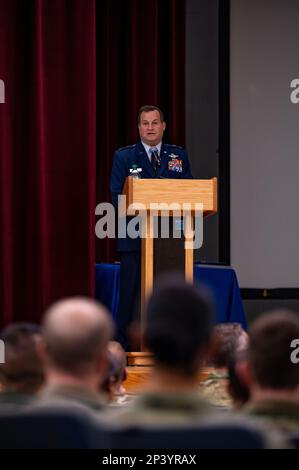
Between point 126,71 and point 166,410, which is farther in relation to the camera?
point 126,71

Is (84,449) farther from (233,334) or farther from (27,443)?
(233,334)

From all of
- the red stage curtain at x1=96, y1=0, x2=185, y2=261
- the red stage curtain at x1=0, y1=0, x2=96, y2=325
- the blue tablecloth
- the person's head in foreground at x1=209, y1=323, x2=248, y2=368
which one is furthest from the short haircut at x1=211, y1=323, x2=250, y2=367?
the red stage curtain at x1=96, y1=0, x2=185, y2=261

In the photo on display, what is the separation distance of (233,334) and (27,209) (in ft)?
11.0

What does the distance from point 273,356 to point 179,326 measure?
0.21 meters

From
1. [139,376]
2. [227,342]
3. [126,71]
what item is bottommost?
[139,376]

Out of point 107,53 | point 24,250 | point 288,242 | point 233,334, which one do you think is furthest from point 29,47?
point 233,334

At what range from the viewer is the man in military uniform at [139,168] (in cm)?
A: 494

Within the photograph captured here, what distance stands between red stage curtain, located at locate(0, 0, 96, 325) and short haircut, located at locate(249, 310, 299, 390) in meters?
4.13

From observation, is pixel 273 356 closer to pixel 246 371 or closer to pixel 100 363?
pixel 246 371

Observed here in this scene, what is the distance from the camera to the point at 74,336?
1.52 meters

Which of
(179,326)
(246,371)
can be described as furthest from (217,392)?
(179,326)

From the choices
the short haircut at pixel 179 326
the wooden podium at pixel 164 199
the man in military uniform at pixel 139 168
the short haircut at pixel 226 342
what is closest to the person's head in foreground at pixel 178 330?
the short haircut at pixel 179 326

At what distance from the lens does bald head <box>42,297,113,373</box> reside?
1518 mm

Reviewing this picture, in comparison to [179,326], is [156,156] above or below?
above
